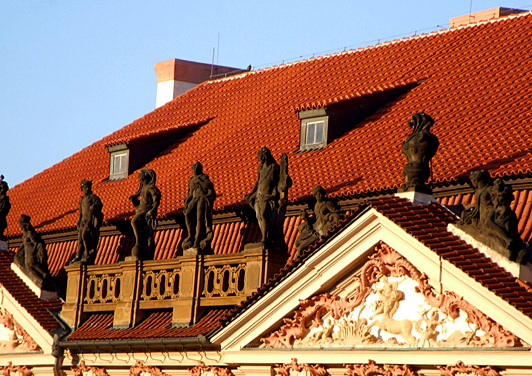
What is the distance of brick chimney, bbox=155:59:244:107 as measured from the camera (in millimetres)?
38906

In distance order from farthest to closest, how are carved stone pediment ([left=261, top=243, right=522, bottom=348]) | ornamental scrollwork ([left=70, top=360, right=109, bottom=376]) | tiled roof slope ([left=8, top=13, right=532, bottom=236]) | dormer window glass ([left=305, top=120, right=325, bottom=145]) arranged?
dormer window glass ([left=305, top=120, right=325, bottom=145]) → ornamental scrollwork ([left=70, top=360, right=109, bottom=376]) → tiled roof slope ([left=8, top=13, right=532, bottom=236]) → carved stone pediment ([left=261, top=243, right=522, bottom=348])

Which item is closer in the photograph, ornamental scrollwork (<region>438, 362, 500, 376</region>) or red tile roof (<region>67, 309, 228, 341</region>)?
ornamental scrollwork (<region>438, 362, 500, 376</region>)

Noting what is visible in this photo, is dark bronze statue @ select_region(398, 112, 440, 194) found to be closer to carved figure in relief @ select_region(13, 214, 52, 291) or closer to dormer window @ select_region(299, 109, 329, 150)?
dormer window @ select_region(299, 109, 329, 150)

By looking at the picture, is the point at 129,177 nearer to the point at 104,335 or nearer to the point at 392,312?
the point at 104,335

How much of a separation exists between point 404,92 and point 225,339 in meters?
7.87

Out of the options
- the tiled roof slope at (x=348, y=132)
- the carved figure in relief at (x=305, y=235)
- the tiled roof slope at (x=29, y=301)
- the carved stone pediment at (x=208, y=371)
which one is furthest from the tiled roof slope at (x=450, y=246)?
the tiled roof slope at (x=29, y=301)

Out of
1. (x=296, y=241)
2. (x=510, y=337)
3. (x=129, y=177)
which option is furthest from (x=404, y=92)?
(x=510, y=337)

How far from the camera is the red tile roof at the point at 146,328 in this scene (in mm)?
22609

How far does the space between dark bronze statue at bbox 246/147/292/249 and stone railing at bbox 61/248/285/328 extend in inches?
14.8

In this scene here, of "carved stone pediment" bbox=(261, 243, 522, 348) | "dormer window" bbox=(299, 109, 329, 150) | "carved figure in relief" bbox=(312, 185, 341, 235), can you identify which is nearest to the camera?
"carved stone pediment" bbox=(261, 243, 522, 348)

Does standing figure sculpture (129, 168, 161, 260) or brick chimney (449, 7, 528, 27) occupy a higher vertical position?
brick chimney (449, 7, 528, 27)

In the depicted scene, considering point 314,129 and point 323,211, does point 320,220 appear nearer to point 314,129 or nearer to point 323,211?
point 323,211

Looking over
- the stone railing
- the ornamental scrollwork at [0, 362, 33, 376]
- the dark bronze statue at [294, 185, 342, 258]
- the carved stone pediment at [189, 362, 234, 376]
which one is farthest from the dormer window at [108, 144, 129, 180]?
the dark bronze statue at [294, 185, 342, 258]

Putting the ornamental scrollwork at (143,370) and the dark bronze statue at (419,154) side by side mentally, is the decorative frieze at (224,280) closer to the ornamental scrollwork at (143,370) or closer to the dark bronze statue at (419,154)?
the ornamental scrollwork at (143,370)
